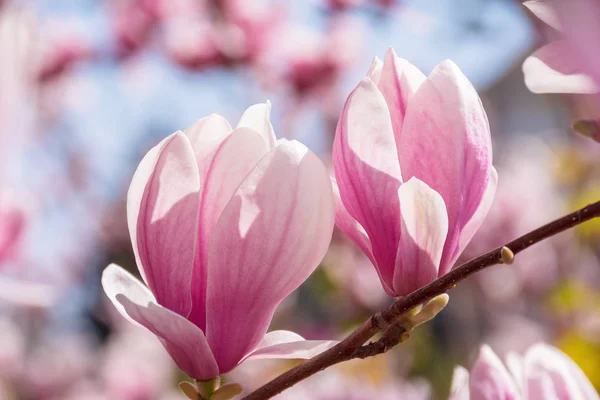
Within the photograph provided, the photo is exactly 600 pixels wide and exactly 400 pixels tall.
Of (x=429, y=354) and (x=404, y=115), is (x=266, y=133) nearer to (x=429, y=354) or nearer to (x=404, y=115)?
(x=404, y=115)

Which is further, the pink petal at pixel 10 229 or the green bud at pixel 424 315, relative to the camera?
the pink petal at pixel 10 229

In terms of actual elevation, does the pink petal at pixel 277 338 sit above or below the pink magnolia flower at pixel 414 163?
below

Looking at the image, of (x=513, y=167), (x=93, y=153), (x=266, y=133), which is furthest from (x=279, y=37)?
(x=266, y=133)

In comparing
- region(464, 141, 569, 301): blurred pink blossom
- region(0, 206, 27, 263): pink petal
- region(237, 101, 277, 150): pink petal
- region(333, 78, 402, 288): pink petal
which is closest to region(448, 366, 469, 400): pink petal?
region(333, 78, 402, 288): pink petal

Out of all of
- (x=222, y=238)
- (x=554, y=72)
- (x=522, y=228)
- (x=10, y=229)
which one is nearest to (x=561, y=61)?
(x=554, y=72)

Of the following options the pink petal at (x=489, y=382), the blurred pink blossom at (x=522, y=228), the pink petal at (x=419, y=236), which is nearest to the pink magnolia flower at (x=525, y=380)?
the pink petal at (x=489, y=382)

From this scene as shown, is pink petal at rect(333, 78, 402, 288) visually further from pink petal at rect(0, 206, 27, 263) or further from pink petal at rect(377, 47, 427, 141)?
pink petal at rect(0, 206, 27, 263)

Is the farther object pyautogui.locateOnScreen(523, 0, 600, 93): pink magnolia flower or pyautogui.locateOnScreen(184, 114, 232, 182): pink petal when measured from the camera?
pyautogui.locateOnScreen(184, 114, 232, 182): pink petal

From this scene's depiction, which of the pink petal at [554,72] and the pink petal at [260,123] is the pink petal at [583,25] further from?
the pink petal at [260,123]
